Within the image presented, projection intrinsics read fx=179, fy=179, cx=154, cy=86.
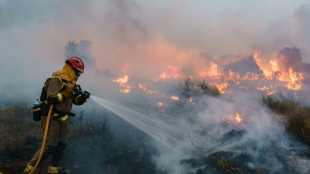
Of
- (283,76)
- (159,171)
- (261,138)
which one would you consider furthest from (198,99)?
(283,76)

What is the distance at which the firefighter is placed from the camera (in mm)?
3036

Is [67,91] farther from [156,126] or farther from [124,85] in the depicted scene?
[124,85]

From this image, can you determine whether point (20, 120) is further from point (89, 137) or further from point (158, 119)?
point (158, 119)

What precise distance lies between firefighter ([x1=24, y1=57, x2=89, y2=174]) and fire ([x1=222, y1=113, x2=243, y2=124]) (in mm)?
4467

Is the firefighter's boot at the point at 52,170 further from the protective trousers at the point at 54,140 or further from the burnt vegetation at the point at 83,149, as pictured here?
the burnt vegetation at the point at 83,149

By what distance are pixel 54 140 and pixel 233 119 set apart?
4976mm

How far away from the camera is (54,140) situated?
3.23 meters

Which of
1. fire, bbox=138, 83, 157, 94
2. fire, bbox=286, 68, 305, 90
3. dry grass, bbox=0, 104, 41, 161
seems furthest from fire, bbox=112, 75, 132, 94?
fire, bbox=286, 68, 305, 90

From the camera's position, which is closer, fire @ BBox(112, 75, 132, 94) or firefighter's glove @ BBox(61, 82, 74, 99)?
firefighter's glove @ BBox(61, 82, 74, 99)

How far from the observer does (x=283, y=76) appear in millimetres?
16422

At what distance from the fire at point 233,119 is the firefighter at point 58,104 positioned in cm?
447

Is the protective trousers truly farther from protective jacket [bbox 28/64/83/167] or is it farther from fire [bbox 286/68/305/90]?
fire [bbox 286/68/305/90]

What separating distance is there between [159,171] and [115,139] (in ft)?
6.59

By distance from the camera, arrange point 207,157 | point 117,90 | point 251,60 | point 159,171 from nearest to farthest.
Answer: point 159,171 → point 207,157 → point 117,90 → point 251,60
